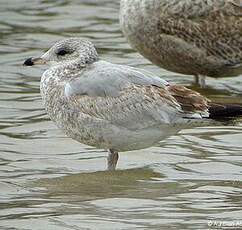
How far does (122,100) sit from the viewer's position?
930 centimetres

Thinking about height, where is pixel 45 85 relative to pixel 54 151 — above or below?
above

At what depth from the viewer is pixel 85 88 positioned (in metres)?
9.27

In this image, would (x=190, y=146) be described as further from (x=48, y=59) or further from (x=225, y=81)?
(x=225, y=81)

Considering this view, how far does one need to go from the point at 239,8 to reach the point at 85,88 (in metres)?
3.68

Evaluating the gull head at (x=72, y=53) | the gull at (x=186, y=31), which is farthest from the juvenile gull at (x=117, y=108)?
the gull at (x=186, y=31)

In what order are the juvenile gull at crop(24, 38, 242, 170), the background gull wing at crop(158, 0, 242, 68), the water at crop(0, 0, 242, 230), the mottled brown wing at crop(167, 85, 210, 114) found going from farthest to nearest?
the background gull wing at crop(158, 0, 242, 68) → the mottled brown wing at crop(167, 85, 210, 114) → the juvenile gull at crop(24, 38, 242, 170) → the water at crop(0, 0, 242, 230)

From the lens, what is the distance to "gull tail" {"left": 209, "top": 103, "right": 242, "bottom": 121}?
9242mm

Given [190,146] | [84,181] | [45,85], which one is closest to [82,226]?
[84,181]

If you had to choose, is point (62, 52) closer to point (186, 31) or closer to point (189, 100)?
point (189, 100)

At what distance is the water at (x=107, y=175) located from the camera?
304 inches

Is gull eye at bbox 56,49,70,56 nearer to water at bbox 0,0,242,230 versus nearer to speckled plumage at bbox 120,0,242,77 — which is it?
water at bbox 0,0,242,230

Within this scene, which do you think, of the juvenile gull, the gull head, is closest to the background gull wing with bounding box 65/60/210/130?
the juvenile gull

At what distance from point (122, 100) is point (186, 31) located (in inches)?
124

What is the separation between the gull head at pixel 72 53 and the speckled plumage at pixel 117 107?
16cm
